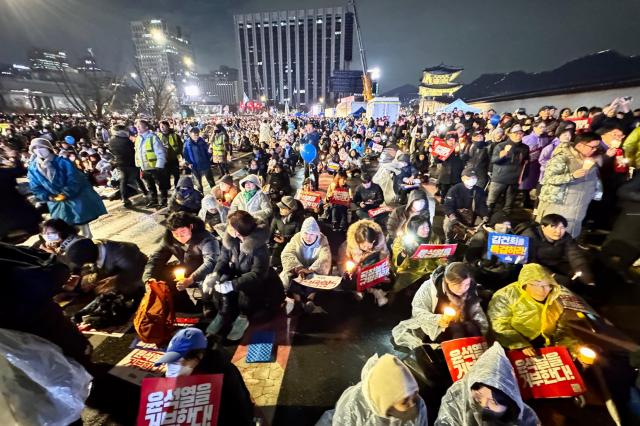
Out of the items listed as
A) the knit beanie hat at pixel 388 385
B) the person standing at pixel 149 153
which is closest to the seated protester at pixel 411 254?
the knit beanie hat at pixel 388 385

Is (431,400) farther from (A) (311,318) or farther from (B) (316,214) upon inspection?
(B) (316,214)

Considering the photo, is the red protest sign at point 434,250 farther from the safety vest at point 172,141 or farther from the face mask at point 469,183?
the safety vest at point 172,141

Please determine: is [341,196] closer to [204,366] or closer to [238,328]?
[238,328]

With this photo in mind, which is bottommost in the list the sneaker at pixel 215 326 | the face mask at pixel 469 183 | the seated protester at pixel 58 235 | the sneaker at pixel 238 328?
the sneaker at pixel 238 328

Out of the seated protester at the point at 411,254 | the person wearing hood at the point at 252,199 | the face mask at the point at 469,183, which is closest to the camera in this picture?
the seated protester at the point at 411,254

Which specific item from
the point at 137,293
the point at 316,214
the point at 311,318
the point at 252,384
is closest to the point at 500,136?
the point at 316,214

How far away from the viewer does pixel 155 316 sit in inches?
126

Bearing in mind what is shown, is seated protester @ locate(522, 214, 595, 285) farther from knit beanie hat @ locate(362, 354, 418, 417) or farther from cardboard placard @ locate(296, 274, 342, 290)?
knit beanie hat @ locate(362, 354, 418, 417)

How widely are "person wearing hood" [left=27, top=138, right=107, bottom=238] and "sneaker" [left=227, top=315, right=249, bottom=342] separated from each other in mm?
4042

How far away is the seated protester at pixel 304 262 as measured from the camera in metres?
4.02

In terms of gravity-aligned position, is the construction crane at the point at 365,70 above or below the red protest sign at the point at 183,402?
above

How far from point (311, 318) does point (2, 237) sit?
6.24m

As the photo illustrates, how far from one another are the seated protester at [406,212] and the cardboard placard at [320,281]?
1.93 m

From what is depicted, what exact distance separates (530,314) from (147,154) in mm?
8646
